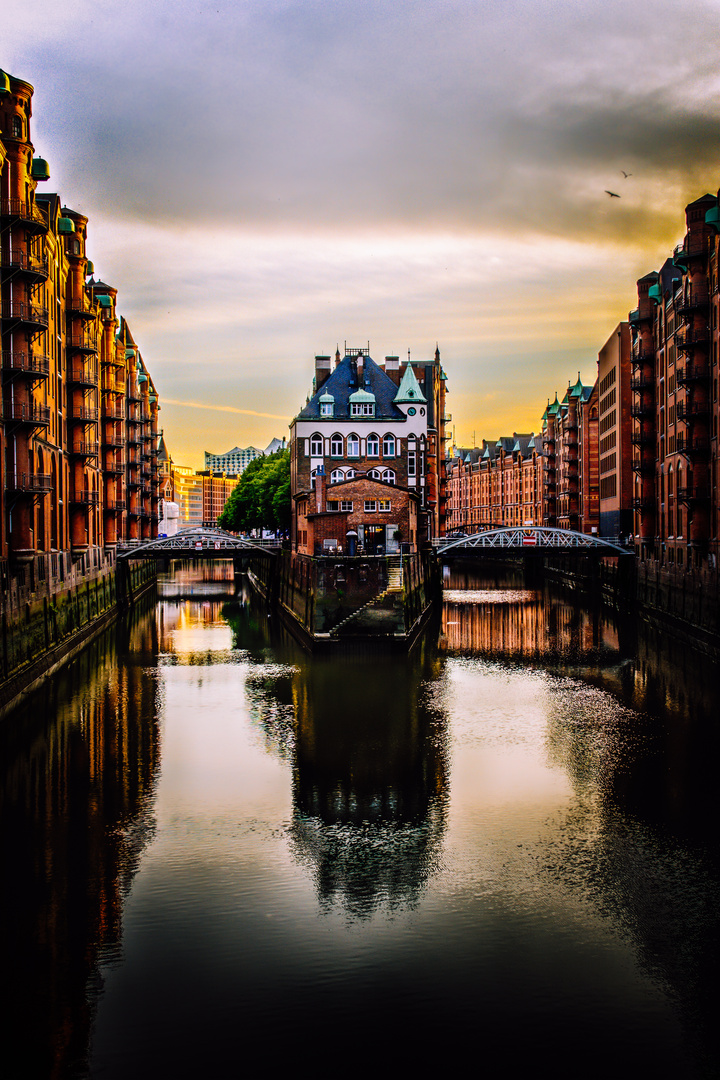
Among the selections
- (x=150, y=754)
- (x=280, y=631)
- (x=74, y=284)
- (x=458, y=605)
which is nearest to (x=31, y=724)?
(x=150, y=754)

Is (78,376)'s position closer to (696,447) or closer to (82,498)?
(82,498)

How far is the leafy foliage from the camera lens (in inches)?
3654

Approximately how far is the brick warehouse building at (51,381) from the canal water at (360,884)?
9765 millimetres

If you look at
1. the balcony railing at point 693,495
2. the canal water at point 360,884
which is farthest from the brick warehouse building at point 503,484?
the canal water at point 360,884

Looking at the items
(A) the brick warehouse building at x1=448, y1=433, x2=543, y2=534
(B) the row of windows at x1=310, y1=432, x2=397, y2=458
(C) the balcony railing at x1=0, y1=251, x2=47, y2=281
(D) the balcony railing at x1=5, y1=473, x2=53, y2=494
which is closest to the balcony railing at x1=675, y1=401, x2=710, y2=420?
(B) the row of windows at x1=310, y1=432, x2=397, y2=458

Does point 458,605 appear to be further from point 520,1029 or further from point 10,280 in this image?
point 520,1029

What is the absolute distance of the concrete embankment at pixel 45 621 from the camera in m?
30.6

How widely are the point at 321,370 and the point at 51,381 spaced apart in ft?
116

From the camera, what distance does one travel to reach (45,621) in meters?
37.7

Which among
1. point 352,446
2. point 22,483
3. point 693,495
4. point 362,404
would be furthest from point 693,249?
point 22,483

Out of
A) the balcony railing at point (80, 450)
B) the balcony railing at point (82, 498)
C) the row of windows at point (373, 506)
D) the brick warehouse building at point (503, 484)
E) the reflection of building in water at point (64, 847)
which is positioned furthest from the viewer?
the brick warehouse building at point (503, 484)

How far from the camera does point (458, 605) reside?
69688 millimetres

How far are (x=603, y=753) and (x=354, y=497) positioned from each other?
90.9ft

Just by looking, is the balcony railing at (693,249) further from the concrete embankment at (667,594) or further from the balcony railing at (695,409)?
the concrete embankment at (667,594)
